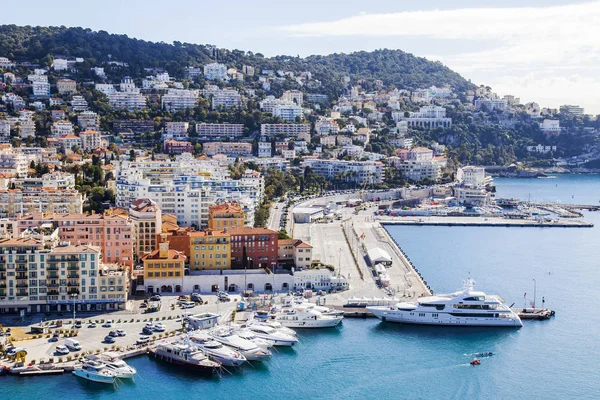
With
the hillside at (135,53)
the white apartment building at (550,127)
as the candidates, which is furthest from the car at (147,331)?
the white apartment building at (550,127)

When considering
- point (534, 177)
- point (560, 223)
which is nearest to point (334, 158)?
point (560, 223)

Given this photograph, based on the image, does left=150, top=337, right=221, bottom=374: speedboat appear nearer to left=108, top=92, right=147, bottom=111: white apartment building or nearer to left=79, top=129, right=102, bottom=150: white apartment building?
left=79, top=129, right=102, bottom=150: white apartment building

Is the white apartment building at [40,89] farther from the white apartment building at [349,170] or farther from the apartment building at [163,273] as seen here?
the apartment building at [163,273]

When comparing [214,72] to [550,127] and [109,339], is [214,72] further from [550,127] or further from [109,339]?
[109,339]

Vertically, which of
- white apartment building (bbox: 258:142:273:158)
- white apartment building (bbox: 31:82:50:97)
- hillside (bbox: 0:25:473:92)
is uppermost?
hillside (bbox: 0:25:473:92)

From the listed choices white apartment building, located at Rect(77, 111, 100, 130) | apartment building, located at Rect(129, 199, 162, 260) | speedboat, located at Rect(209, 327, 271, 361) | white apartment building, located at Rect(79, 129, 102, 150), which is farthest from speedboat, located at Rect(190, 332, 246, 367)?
white apartment building, located at Rect(77, 111, 100, 130)

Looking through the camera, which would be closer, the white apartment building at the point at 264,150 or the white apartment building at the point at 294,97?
the white apartment building at the point at 264,150
